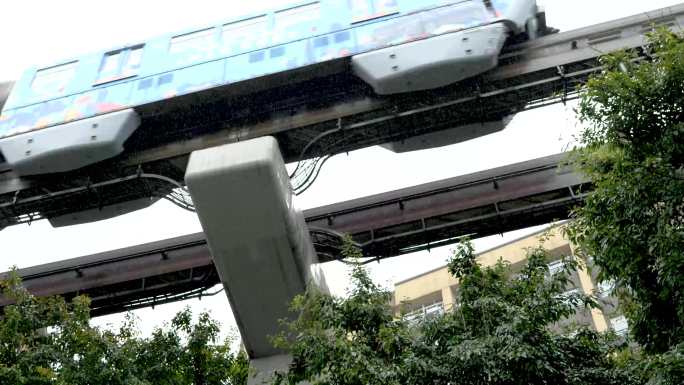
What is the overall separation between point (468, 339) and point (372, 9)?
9.50 metres

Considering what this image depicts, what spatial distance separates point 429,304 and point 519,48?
14544 mm

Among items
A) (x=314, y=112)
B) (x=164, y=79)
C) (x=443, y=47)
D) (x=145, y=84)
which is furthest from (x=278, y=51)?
(x=443, y=47)

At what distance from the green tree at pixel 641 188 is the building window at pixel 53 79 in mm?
12494

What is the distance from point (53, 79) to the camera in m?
17.0

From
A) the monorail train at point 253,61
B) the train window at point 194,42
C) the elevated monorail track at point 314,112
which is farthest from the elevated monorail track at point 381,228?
the train window at point 194,42

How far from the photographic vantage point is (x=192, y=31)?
17.0m

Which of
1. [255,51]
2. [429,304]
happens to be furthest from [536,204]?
[429,304]

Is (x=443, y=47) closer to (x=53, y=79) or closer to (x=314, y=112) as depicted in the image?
(x=314, y=112)

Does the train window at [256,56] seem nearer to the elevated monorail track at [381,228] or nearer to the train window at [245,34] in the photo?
the train window at [245,34]

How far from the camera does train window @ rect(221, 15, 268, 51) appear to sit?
627 inches

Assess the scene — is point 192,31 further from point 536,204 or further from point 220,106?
point 536,204

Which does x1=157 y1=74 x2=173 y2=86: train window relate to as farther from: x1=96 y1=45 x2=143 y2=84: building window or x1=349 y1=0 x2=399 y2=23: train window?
x1=349 y1=0 x2=399 y2=23: train window

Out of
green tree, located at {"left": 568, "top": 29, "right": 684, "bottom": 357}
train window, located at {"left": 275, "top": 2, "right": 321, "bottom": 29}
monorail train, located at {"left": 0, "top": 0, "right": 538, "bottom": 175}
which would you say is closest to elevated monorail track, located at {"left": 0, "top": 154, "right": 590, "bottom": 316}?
monorail train, located at {"left": 0, "top": 0, "right": 538, "bottom": 175}

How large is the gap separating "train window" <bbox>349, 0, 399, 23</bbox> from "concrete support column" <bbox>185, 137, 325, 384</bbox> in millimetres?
4091
